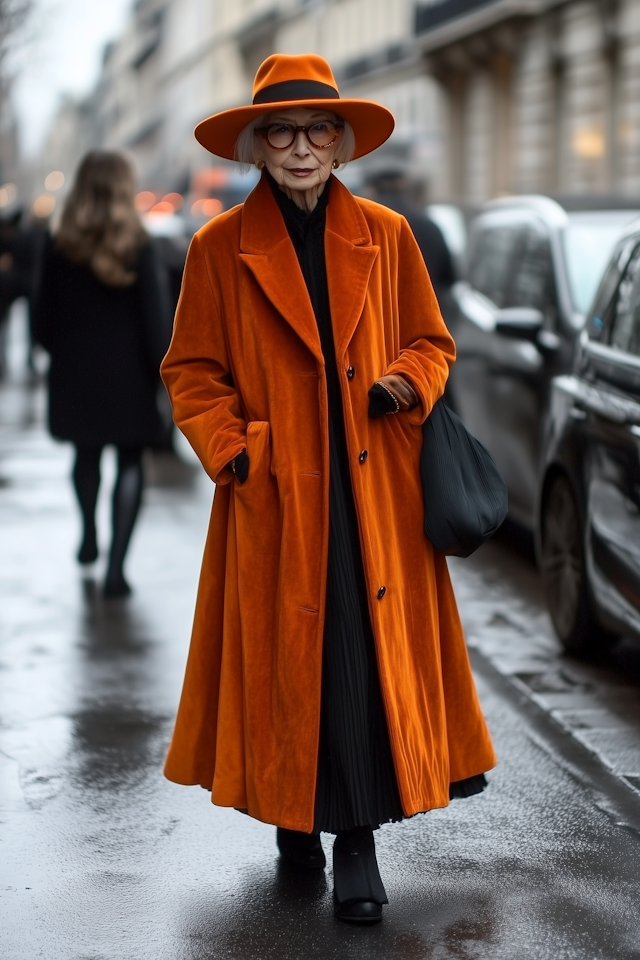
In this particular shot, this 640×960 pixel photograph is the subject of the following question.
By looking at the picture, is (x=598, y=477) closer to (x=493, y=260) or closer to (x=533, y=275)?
(x=533, y=275)

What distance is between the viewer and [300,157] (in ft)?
13.3

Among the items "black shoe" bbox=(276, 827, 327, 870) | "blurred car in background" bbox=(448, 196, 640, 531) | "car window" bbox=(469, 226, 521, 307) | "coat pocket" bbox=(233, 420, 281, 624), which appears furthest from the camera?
"car window" bbox=(469, 226, 521, 307)

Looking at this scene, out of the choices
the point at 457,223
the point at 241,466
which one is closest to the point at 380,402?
the point at 241,466

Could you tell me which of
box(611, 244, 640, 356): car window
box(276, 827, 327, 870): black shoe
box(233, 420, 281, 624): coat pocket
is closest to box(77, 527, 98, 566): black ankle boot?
box(611, 244, 640, 356): car window

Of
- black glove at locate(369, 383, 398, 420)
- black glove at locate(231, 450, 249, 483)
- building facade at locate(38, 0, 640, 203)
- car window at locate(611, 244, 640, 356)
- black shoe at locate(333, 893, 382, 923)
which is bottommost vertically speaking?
black shoe at locate(333, 893, 382, 923)

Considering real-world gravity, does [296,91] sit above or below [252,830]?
→ above

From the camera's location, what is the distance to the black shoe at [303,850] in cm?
437

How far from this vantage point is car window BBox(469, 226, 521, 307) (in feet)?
31.3

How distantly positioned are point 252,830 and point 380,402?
4.55ft

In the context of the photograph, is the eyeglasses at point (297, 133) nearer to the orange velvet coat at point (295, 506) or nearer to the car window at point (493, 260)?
the orange velvet coat at point (295, 506)

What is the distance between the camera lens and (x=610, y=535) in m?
6.03

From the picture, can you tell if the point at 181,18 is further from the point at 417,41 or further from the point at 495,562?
the point at 495,562

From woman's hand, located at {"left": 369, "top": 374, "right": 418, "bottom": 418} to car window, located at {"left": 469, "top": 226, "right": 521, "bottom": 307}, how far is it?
5.48m

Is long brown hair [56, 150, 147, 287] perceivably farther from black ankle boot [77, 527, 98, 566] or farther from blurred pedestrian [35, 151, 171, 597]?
black ankle boot [77, 527, 98, 566]
